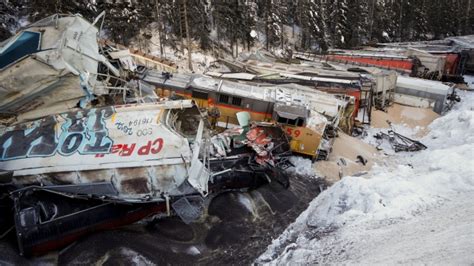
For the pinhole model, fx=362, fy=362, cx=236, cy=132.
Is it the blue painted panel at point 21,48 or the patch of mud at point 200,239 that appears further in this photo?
the blue painted panel at point 21,48

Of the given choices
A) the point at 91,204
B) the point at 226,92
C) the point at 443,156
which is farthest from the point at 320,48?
the point at 91,204

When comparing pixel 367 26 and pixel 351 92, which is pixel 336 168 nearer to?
pixel 351 92

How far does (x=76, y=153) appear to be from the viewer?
30.7 feet

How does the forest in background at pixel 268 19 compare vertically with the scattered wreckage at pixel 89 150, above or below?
above

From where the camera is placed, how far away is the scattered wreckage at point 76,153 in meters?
9.09

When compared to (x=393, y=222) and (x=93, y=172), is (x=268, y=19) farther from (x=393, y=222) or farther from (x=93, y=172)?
(x=393, y=222)

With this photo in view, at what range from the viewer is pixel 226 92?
1614 centimetres

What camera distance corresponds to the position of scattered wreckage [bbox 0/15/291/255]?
9094 millimetres

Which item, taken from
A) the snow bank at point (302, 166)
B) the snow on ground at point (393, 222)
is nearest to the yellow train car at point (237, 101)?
the snow bank at point (302, 166)

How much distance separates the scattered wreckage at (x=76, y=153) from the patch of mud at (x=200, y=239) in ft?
1.32

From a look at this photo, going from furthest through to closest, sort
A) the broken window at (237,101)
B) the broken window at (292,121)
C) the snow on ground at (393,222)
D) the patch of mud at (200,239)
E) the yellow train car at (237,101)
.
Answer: the broken window at (237,101) → the yellow train car at (237,101) → the broken window at (292,121) → the patch of mud at (200,239) → the snow on ground at (393,222)

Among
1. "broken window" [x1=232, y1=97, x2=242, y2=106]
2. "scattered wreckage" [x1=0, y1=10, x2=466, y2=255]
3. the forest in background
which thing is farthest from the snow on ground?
the forest in background

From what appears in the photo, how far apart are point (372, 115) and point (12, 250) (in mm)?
19892

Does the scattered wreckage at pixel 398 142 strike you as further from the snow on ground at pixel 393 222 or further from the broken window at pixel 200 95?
the broken window at pixel 200 95
